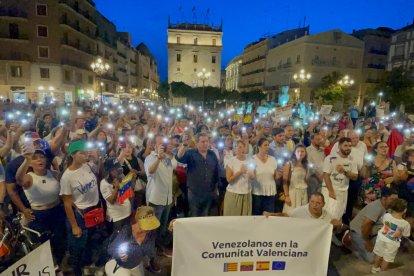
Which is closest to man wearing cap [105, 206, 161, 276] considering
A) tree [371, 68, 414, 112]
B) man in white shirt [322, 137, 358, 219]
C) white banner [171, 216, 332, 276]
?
white banner [171, 216, 332, 276]

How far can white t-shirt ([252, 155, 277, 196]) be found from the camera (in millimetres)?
5426

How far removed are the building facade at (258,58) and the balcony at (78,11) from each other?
33.6 m

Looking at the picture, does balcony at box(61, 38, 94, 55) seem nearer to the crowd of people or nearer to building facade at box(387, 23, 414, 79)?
the crowd of people

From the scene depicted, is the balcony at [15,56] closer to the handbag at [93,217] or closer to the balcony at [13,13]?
the balcony at [13,13]

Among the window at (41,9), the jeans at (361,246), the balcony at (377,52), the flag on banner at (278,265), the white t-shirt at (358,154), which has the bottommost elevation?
the jeans at (361,246)

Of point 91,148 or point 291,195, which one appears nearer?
point 91,148

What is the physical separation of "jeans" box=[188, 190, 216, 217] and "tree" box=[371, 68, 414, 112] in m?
40.0

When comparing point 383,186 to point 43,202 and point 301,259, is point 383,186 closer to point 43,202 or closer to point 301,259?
point 301,259

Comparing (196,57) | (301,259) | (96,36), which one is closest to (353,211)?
(301,259)

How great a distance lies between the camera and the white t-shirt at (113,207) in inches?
179

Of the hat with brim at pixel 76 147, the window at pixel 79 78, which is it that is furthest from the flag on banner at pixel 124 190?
the window at pixel 79 78

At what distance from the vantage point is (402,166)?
19.0 feet

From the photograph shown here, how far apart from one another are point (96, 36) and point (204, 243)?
5612cm

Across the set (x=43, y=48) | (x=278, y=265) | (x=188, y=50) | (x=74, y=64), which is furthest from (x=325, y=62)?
(x=278, y=265)
